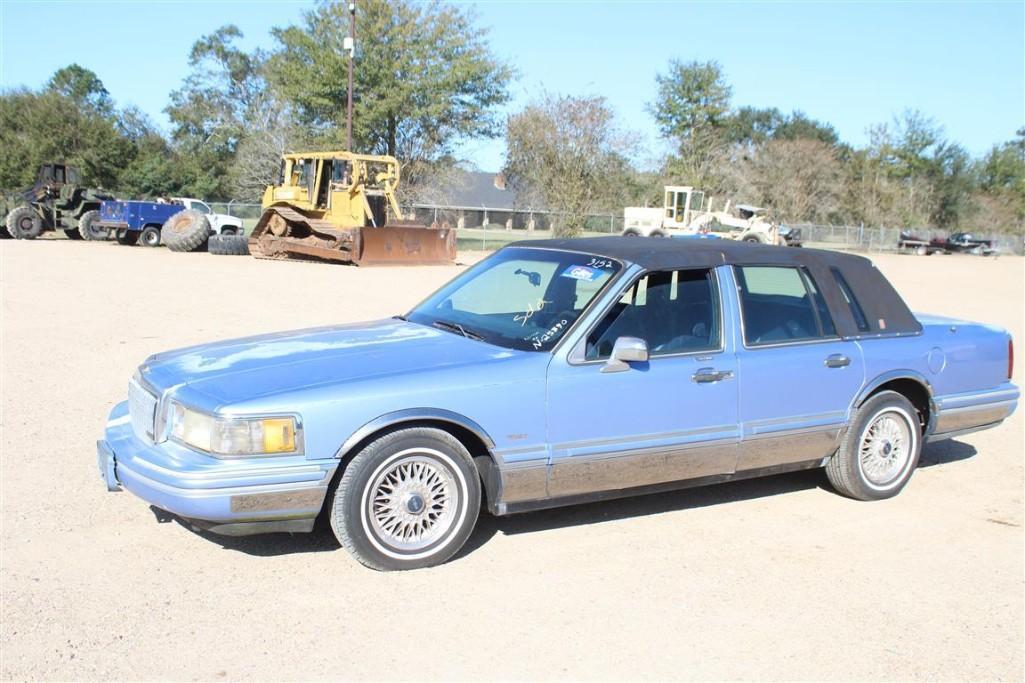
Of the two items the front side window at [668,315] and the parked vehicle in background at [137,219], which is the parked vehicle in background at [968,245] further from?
the front side window at [668,315]

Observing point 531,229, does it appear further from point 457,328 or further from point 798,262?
point 457,328

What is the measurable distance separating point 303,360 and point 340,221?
22.4 metres

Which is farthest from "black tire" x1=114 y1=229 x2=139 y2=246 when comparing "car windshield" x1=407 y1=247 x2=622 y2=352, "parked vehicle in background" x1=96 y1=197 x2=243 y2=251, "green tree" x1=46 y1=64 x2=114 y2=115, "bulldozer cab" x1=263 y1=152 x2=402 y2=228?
"green tree" x1=46 y1=64 x2=114 y2=115

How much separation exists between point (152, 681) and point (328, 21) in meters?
43.4

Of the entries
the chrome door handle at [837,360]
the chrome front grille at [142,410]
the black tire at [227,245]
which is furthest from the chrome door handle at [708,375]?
the black tire at [227,245]

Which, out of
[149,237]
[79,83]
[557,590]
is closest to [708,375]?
[557,590]

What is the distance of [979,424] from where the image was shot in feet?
20.6

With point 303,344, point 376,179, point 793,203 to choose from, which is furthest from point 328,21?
point 303,344

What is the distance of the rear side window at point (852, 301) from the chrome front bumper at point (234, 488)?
341 cm

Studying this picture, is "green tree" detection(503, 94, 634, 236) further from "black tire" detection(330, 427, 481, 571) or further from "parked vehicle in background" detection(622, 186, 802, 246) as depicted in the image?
"black tire" detection(330, 427, 481, 571)

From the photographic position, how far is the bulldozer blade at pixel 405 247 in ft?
80.4

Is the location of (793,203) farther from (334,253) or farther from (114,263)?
(114,263)

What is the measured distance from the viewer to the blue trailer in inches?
1216

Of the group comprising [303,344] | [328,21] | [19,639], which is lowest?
[19,639]
